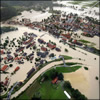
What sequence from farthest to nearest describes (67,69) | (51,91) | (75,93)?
(67,69) < (51,91) < (75,93)

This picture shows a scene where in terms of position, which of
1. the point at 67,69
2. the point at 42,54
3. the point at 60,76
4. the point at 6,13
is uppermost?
the point at 6,13

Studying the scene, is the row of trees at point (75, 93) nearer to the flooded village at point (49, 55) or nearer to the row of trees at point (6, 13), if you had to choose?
the flooded village at point (49, 55)

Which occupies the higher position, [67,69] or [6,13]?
[6,13]

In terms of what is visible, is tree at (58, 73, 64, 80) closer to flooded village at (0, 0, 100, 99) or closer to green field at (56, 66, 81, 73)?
flooded village at (0, 0, 100, 99)

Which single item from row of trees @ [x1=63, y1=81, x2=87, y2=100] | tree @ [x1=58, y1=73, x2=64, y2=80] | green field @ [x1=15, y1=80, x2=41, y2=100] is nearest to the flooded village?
tree @ [x1=58, y1=73, x2=64, y2=80]

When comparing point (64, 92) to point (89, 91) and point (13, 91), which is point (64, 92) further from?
point (13, 91)

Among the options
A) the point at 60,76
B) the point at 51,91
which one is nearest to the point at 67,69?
the point at 60,76

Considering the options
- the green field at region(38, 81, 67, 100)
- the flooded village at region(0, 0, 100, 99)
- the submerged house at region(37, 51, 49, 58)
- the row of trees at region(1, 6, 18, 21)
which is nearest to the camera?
the green field at region(38, 81, 67, 100)

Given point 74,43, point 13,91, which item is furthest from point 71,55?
point 13,91

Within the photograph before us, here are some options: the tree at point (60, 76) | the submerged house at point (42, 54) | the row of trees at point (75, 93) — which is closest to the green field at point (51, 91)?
the row of trees at point (75, 93)

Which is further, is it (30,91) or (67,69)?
(67,69)

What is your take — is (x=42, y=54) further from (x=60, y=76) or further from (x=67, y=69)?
(x=60, y=76)
